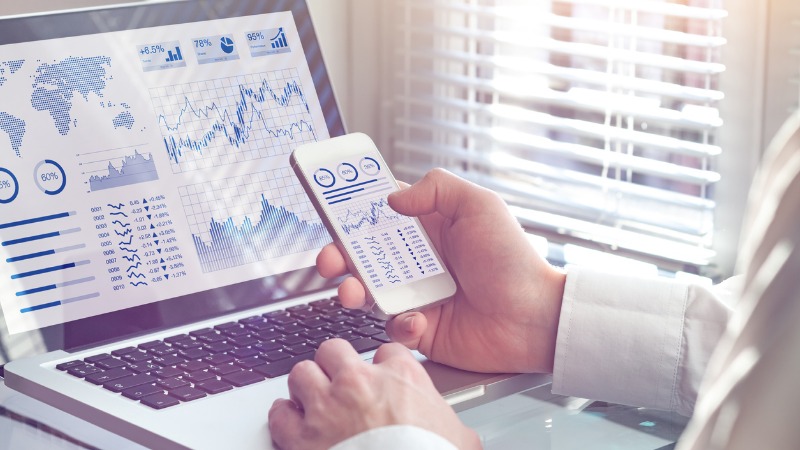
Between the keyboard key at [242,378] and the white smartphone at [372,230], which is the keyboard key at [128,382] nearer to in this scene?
the keyboard key at [242,378]

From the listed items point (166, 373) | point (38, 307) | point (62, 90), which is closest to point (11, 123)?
point (62, 90)

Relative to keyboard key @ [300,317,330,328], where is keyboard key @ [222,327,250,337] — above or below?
above

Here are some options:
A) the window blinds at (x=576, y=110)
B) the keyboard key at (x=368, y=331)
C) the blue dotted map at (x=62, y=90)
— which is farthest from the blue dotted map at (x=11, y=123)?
the window blinds at (x=576, y=110)

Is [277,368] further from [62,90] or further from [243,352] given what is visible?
[62,90]

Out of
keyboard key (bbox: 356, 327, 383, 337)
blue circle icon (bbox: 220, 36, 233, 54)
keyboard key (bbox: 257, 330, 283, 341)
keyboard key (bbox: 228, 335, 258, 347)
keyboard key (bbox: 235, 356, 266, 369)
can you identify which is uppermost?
blue circle icon (bbox: 220, 36, 233, 54)

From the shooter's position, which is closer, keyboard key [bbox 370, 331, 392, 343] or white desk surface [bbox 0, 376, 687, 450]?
white desk surface [bbox 0, 376, 687, 450]

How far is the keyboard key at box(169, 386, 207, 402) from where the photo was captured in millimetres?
725

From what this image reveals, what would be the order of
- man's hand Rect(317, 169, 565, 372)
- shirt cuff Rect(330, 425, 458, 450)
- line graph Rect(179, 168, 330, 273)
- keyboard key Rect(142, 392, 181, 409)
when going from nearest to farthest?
shirt cuff Rect(330, 425, 458, 450)
keyboard key Rect(142, 392, 181, 409)
man's hand Rect(317, 169, 565, 372)
line graph Rect(179, 168, 330, 273)

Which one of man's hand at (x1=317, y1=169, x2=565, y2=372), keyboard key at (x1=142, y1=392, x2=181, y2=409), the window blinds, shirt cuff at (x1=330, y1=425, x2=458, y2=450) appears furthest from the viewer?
the window blinds

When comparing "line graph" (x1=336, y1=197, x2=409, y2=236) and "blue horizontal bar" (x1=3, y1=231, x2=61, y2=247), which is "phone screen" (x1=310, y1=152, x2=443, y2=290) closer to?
"line graph" (x1=336, y1=197, x2=409, y2=236)

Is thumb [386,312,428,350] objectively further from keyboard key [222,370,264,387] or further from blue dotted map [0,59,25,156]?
blue dotted map [0,59,25,156]

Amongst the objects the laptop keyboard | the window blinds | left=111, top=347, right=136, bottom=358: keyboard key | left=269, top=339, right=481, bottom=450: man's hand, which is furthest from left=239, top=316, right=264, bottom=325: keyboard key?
the window blinds

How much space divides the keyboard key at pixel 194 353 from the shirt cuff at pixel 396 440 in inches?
9.1

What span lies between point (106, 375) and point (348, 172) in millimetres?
247
